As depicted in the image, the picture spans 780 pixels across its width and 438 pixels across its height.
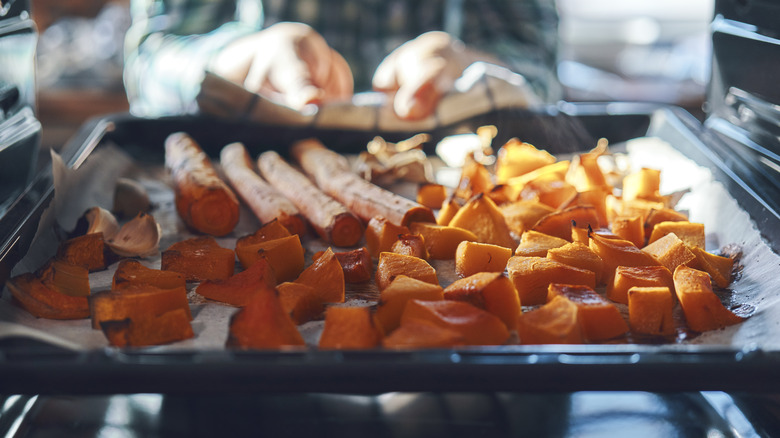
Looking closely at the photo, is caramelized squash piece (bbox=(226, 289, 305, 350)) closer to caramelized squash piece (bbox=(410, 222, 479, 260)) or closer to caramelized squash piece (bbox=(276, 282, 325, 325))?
caramelized squash piece (bbox=(276, 282, 325, 325))

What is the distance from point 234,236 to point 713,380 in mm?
742

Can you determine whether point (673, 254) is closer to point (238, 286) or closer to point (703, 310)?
point (703, 310)

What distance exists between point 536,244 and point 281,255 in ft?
1.13

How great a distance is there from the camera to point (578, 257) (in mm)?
805

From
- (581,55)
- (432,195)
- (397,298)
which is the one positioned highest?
(397,298)

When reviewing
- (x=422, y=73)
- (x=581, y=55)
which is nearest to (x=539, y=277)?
(x=422, y=73)

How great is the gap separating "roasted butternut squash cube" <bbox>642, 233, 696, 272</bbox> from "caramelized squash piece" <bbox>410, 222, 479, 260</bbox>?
248 millimetres

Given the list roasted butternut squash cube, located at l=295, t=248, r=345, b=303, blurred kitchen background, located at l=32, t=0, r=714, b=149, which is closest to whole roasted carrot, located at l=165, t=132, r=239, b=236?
roasted butternut squash cube, located at l=295, t=248, r=345, b=303

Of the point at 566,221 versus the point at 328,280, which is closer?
the point at 328,280

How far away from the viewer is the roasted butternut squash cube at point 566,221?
93 cm

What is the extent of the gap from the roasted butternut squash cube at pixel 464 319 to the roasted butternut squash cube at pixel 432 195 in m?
0.49

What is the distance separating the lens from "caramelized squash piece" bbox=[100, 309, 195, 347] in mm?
644

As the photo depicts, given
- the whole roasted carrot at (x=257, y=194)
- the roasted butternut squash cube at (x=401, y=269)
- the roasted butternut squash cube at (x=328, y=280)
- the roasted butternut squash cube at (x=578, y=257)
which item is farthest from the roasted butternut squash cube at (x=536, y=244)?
the whole roasted carrot at (x=257, y=194)

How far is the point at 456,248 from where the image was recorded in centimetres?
91
